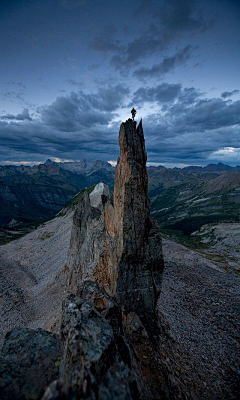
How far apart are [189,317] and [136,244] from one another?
18603 millimetres

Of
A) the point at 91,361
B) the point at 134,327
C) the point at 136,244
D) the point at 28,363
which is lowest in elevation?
the point at 134,327

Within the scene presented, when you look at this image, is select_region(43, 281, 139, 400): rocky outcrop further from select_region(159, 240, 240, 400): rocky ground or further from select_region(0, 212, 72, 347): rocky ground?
select_region(0, 212, 72, 347): rocky ground

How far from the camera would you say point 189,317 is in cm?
2931

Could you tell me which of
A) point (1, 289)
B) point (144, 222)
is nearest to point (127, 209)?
point (144, 222)

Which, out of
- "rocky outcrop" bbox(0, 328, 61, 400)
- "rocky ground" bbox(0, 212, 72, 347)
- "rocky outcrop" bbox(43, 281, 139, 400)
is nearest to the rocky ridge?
"rocky outcrop" bbox(43, 281, 139, 400)

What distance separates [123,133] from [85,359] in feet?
71.2

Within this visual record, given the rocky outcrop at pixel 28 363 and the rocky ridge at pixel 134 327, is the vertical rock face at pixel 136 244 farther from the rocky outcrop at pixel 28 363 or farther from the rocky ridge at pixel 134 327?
the rocky outcrop at pixel 28 363

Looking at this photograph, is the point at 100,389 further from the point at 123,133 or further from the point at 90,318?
the point at 123,133

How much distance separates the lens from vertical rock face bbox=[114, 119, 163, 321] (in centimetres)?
2130

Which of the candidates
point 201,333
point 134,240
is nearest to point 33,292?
point 201,333

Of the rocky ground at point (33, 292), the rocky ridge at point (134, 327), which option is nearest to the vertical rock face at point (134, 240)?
the rocky ridge at point (134, 327)

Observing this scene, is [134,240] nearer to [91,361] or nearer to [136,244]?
[136,244]

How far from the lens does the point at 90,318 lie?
1210 cm

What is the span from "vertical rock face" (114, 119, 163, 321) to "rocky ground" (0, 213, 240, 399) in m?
6.31
